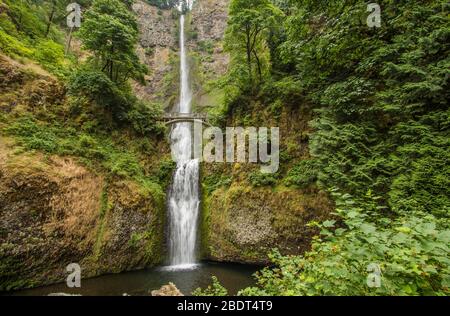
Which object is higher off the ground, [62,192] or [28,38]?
[28,38]

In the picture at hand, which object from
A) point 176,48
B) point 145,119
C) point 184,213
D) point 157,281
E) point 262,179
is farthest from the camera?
point 176,48

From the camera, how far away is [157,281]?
10609mm

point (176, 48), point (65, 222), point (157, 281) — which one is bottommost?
point (157, 281)

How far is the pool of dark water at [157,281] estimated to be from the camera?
925cm

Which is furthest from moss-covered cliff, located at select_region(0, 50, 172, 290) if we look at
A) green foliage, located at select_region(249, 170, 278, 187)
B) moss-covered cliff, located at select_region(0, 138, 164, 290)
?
green foliage, located at select_region(249, 170, 278, 187)

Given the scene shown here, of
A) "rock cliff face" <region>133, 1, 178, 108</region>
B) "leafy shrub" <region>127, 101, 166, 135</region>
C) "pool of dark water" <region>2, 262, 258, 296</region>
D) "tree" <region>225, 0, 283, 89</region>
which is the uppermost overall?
"rock cliff face" <region>133, 1, 178, 108</region>

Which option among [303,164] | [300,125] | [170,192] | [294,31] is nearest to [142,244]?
[170,192]

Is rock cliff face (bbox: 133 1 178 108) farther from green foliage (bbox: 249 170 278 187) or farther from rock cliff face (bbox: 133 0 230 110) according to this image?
green foliage (bbox: 249 170 278 187)

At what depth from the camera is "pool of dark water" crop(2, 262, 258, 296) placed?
9.25m

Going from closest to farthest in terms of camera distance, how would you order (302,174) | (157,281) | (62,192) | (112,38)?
(62,192) → (157,281) → (302,174) → (112,38)

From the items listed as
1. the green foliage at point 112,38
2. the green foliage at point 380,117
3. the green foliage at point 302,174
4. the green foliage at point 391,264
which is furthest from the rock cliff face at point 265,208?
the green foliage at point 112,38

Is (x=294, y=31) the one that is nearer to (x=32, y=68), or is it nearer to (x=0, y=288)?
(x=32, y=68)

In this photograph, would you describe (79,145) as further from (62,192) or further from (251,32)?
(251,32)

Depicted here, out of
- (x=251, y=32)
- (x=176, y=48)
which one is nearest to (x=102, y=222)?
(x=251, y=32)
